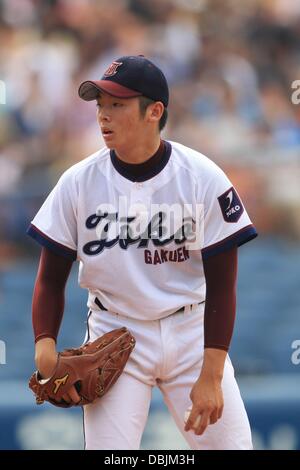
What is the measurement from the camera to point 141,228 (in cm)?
294

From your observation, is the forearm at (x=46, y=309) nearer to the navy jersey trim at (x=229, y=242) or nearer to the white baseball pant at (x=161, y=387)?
the white baseball pant at (x=161, y=387)

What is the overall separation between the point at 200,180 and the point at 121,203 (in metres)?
0.25

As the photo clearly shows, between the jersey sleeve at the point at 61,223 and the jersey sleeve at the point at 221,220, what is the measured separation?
39cm

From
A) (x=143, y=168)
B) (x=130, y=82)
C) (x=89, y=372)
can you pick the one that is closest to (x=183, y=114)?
(x=143, y=168)

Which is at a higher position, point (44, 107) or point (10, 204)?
point (44, 107)

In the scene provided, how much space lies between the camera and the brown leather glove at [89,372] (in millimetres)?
2861

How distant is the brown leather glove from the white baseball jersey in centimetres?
12

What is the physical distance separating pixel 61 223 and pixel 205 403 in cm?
68

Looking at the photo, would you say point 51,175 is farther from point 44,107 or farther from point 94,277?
point 94,277

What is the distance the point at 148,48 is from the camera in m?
5.93

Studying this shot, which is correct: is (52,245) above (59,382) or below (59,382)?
above

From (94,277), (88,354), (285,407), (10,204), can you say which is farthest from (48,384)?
(10,204)

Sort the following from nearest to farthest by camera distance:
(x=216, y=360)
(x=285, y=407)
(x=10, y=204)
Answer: (x=216, y=360) → (x=285, y=407) → (x=10, y=204)

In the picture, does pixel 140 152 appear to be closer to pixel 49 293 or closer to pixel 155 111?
pixel 155 111
